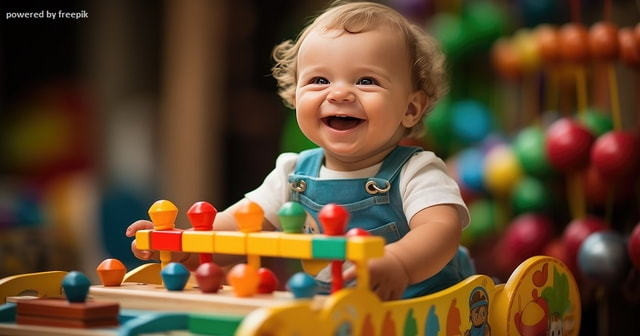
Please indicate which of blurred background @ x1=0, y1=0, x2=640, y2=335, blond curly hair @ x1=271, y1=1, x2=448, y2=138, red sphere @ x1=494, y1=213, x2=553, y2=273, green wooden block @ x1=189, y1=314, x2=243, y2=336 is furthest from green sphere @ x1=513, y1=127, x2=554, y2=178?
green wooden block @ x1=189, y1=314, x2=243, y2=336

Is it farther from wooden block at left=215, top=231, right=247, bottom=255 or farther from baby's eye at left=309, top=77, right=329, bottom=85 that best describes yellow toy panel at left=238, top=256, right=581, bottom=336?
baby's eye at left=309, top=77, right=329, bottom=85

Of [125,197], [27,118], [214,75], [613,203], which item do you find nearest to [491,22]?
[613,203]

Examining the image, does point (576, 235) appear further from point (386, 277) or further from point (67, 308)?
point (67, 308)

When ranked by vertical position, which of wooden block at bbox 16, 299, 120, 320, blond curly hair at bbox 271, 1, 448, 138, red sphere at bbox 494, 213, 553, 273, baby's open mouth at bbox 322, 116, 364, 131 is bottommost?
red sphere at bbox 494, 213, 553, 273

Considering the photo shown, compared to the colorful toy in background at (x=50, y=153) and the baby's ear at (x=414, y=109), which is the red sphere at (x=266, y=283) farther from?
the colorful toy in background at (x=50, y=153)

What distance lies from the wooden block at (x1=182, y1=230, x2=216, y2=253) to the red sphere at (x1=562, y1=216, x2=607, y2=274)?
0.96 m

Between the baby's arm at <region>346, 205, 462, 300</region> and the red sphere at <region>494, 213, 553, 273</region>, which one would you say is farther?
the red sphere at <region>494, 213, 553, 273</region>

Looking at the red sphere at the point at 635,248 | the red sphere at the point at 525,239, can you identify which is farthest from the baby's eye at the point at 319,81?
the red sphere at the point at 525,239

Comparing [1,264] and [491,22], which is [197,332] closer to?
[1,264]

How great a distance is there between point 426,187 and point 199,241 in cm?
27

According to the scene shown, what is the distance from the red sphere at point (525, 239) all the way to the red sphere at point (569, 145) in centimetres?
16

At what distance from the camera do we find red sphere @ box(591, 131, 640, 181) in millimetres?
1586

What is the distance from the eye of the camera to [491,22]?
6.75ft

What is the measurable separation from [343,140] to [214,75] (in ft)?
5.60
